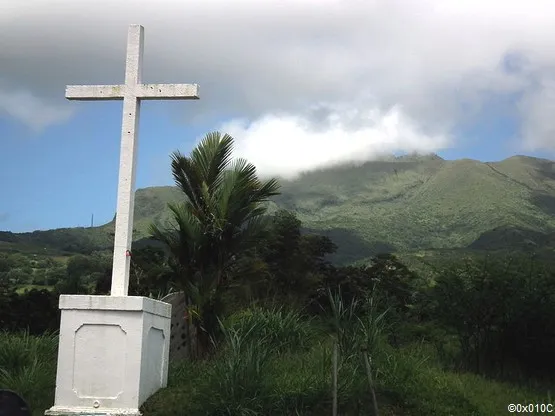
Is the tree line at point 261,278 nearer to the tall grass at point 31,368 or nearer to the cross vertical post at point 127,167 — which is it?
the tall grass at point 31,368

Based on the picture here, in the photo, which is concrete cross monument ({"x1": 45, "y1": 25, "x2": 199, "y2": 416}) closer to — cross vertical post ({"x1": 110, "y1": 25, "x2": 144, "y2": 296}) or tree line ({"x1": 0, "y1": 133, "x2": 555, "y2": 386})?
cross vertical post ({"x1": 110, "y1": 25, "x2": 144, "y2": 296})

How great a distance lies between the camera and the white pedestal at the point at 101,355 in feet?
28.8

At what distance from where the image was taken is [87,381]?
29.1 feet

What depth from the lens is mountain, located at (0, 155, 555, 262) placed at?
3231 inches

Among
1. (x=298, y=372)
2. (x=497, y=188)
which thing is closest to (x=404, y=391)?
(x=298, y=372)

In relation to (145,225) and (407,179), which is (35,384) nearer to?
(145,225)

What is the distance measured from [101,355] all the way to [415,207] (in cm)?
11578

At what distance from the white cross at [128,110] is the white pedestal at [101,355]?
380 millimetres

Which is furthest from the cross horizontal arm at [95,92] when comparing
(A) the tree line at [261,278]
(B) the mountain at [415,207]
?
(B) the mountain at [415,207]

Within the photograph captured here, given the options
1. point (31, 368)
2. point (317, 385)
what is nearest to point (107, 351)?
point (31, 368)

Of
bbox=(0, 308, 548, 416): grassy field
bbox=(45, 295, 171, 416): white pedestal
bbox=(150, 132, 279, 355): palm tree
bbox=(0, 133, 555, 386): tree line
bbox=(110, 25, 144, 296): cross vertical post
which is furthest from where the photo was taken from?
bbox=(150, 132, 279, 355): palm tree

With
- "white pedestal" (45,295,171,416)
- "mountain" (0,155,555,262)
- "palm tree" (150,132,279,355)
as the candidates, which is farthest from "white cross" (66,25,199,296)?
"mountain" (0,155,555,262)

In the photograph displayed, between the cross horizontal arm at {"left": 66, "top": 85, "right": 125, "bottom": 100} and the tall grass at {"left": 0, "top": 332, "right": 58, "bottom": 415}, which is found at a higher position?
the cross horizontal arm at {"left": 66, "top": 85, "right": 125, "bottom": 100}

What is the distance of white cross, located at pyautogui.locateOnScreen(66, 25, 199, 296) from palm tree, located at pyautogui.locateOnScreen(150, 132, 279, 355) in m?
2.81
